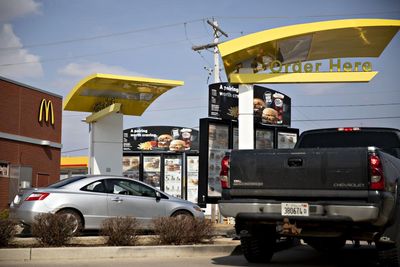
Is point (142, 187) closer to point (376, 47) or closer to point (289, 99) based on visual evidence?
point (376, 47)

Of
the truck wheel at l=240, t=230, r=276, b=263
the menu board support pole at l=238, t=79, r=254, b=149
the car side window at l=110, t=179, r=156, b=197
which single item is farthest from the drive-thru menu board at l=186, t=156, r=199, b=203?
the truck wheel at l=240, t=230, r=276, b=263

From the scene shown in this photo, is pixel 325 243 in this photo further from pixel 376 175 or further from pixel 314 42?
pixel 314 42

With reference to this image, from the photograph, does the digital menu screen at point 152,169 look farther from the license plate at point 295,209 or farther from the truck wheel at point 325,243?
the license plate at point 295,209

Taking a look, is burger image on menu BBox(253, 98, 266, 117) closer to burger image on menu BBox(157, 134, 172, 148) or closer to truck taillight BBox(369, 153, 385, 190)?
burger image on menu BBox(157, 134, 172, 148)

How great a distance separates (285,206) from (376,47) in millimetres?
9055

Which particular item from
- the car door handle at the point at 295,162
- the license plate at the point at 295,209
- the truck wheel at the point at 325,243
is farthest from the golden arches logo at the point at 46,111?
the license plate at the point at 295,209

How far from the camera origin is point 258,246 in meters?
9.27

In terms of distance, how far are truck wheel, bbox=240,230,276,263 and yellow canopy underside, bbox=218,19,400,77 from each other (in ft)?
22.7

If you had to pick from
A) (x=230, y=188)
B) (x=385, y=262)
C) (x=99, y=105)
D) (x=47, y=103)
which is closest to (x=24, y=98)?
(x=47, y=103)

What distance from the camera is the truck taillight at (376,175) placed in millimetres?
7457

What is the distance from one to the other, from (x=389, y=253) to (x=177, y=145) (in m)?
31.5

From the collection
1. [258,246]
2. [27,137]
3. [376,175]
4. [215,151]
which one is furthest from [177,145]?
[376,175]

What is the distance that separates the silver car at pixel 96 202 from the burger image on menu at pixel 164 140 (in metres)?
25.6

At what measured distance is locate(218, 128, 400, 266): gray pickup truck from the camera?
750 centimetres
